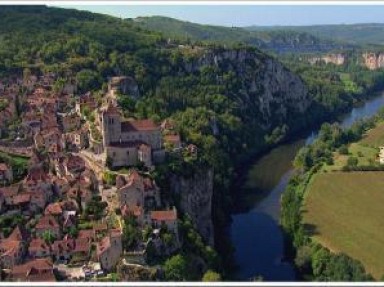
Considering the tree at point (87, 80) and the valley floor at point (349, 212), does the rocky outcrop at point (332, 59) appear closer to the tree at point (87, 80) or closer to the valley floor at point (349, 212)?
the valley floor at point (349, 212)

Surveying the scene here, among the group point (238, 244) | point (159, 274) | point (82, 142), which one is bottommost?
point (238, 244)

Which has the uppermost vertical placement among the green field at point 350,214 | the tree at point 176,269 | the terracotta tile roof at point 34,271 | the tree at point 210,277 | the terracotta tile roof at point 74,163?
the terracotta tile roof at point 74,163

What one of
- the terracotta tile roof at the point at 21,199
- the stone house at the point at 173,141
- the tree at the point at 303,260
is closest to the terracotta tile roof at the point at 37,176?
the terracotta tile roof at the point at 21,199

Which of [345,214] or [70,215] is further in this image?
[345,214]

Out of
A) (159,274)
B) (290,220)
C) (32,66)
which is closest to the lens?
(159,274)

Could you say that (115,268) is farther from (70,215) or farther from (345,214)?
(345,214)

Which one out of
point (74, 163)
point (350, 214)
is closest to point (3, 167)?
point (74, 163)

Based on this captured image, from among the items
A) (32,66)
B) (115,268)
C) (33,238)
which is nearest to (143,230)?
(115,268)

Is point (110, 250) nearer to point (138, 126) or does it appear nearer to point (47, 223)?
point (47, 223)
